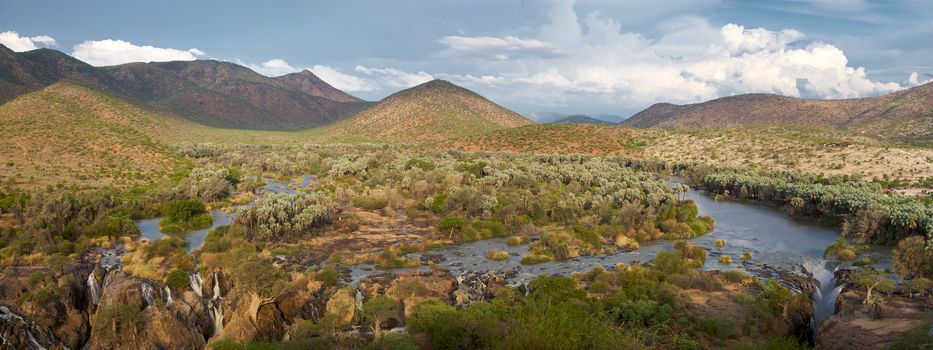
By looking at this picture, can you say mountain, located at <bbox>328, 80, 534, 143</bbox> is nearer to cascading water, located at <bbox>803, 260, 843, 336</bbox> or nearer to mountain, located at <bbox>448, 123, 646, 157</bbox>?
mountain, located at <bbox>448, 123, 646, 157</bbox>

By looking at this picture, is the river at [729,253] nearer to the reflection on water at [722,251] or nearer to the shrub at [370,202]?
the reflection on water at [722,251]

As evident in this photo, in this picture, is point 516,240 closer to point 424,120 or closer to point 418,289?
point 418,289

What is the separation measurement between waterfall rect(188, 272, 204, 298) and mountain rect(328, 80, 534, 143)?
12234cm

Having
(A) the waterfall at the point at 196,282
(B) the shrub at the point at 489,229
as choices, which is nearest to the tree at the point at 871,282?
(B) the shrub at the point at 489,229

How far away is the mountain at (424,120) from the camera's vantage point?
161250 mm

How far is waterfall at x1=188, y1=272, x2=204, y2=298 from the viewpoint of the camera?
28547mm

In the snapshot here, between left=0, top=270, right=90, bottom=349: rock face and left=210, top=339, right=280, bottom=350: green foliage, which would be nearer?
left=210, top=339, right=280, bottom=350: green foliage

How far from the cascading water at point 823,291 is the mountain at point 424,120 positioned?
11838 cm

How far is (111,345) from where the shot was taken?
22.4m

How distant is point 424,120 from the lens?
171 metres

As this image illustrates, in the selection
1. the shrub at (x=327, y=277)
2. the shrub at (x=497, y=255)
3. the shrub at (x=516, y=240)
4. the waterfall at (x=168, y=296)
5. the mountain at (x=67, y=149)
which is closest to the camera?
the waterfall at (x=168, y=296)

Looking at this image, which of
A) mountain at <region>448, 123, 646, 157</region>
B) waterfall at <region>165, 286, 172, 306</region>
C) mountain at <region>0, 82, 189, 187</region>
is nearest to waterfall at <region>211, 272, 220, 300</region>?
waterfall at <region>165, 286, 172, 306</region>

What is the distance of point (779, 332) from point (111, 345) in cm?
3005

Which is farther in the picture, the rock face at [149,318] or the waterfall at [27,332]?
the rock face at [149,318]
